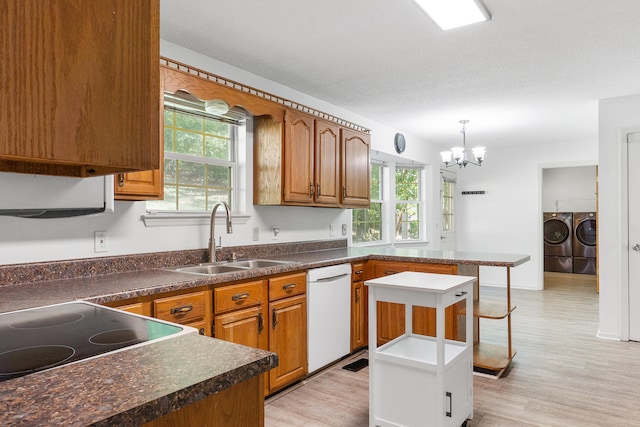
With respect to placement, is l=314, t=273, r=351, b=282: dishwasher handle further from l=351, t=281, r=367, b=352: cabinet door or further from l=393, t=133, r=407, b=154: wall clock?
l=393, t=133, r=407, b=154: wall clock

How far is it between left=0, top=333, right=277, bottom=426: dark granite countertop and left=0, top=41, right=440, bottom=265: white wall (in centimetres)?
158

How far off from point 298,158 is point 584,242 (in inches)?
310

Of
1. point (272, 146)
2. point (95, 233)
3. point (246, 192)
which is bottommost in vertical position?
point (95, 233)

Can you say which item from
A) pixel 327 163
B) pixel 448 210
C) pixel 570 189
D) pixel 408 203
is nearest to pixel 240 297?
pixel 327 163

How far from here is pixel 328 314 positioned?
3230mm

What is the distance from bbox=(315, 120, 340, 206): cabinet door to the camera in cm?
372

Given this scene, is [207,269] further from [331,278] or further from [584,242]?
[584,242]

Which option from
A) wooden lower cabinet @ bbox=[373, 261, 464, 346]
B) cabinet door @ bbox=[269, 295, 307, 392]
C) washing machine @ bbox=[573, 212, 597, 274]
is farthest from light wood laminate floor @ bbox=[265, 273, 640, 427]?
washing machine @ bbox=[573, 212, 597, 274]

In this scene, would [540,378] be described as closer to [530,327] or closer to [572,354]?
[572,354]

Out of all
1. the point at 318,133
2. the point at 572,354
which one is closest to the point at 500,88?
the point at 318,133

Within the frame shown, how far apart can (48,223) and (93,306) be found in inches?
38.4

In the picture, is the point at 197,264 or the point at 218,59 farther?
the point at 218,59

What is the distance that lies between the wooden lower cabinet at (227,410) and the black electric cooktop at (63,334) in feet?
0.97

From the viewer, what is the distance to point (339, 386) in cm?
295
